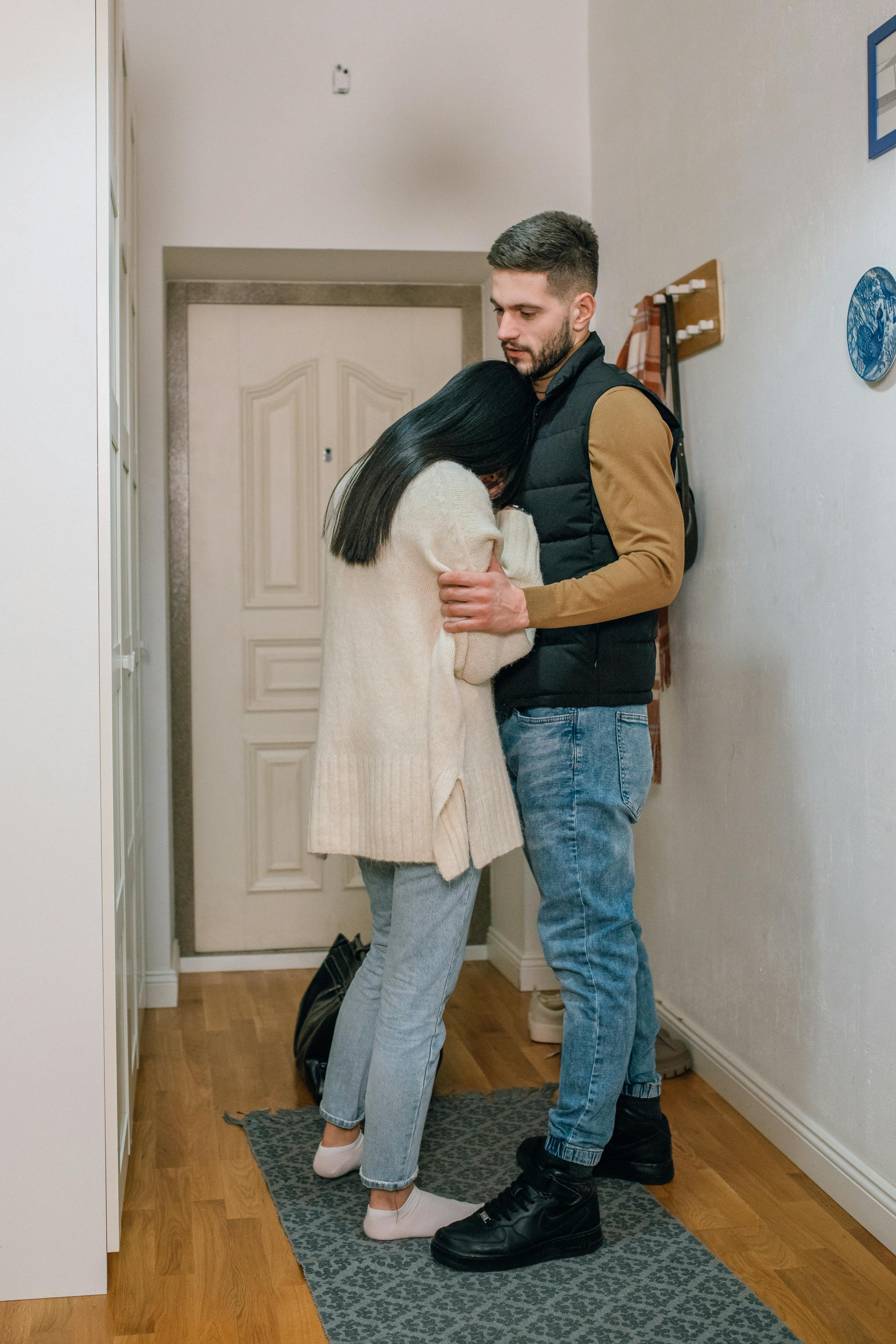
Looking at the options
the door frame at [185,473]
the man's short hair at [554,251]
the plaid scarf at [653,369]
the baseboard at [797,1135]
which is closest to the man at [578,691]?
the man's short hair at [554,251]

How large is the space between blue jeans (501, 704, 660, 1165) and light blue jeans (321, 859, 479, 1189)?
14cm

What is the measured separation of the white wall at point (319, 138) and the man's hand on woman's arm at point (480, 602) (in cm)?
160

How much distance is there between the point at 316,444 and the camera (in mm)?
3488

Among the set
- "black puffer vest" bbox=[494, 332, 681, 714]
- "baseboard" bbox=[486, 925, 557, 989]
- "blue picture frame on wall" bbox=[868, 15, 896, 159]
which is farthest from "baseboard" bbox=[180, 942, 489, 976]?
"blue picture frame on wall" bbox=[868, 15, 896, 159]

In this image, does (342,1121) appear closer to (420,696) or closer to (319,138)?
(420,696)

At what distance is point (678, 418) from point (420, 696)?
0.94m

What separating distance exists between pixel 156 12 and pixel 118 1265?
2851mm

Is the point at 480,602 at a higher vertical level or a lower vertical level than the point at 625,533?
lower

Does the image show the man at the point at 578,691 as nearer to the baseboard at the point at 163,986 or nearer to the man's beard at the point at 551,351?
the man's beard at the point at 551,351

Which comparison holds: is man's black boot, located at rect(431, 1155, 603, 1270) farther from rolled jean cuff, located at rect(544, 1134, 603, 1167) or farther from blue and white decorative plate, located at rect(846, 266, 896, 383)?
blue and white decorative plate, located at rect(846, 266, 896, 383)

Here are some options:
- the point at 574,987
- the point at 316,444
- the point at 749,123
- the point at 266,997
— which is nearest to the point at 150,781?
the point at 266,997

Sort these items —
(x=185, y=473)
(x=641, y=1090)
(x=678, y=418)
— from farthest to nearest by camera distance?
(x=185, y=473) → (x=678, y=418) → (x=641, y=1090)

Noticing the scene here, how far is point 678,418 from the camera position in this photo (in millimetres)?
2330

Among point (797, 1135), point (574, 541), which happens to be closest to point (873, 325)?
point (574, 541)
